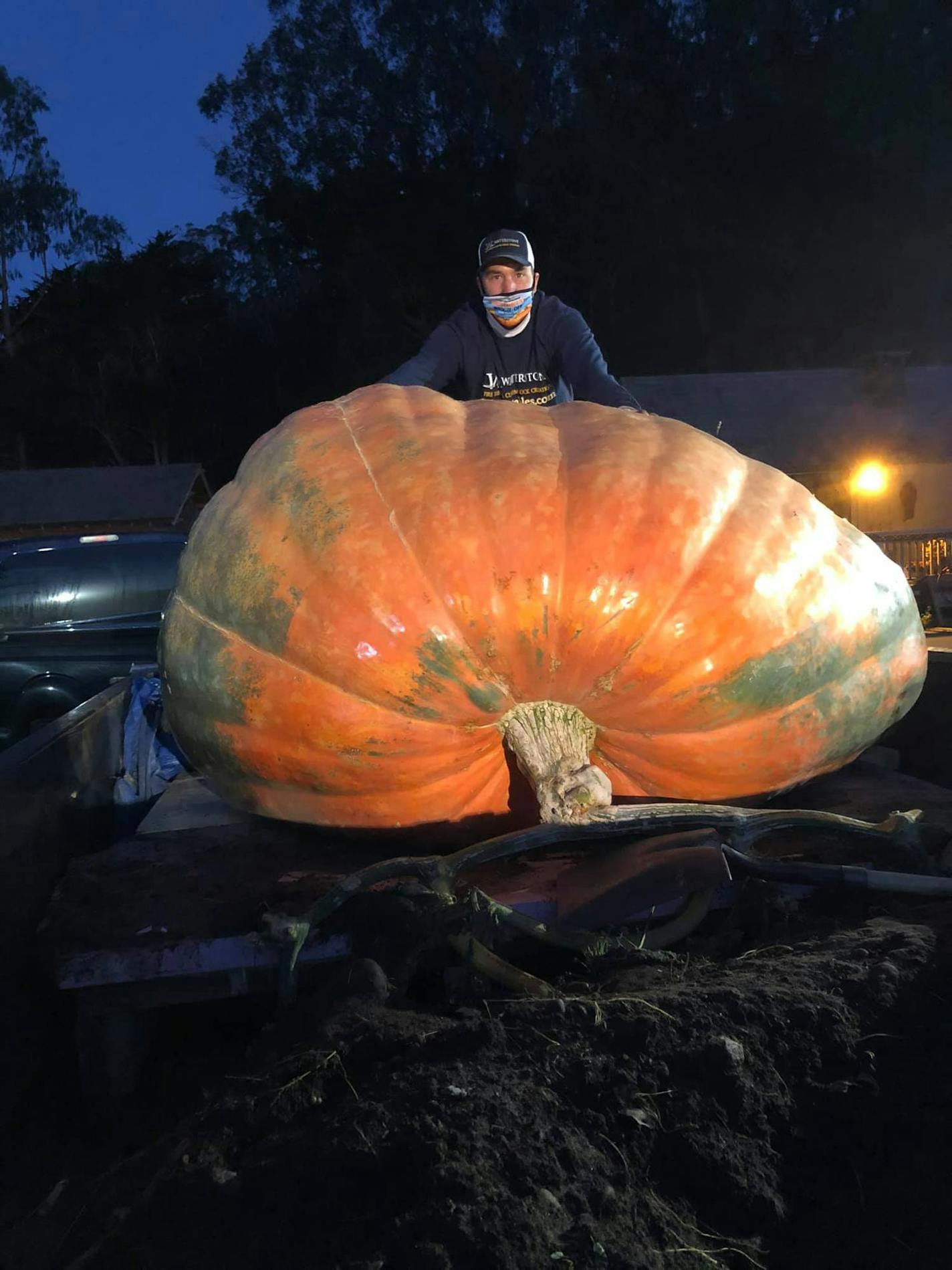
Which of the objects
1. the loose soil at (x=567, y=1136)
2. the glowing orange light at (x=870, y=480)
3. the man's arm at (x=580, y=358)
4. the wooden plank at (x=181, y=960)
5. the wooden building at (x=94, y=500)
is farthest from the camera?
the wooden building at (x=94, y=500)

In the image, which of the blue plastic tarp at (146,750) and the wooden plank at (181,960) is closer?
the wooden plank at (181,960)

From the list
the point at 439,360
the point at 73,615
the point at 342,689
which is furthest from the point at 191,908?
the point at 73,615

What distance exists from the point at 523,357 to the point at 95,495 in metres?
26.1

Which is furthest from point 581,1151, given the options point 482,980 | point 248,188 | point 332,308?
point 248,188

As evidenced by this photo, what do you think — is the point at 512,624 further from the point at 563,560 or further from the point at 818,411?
the point at 818,411

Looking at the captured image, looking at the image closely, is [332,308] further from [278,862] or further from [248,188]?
[278,862]

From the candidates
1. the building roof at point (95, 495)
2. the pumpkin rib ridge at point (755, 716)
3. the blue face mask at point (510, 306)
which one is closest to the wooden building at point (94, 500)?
the building roof at point (95, 495)

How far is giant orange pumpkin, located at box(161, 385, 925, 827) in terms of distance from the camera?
95.3 inches

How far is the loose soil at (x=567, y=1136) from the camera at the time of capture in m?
1.34

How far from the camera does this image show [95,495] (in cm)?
2803

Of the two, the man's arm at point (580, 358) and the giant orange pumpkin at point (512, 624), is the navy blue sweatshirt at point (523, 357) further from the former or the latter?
the giant orange pumpkin at point (512, 624)

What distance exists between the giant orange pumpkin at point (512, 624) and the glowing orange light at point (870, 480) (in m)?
20.6

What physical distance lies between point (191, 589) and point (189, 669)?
0.71 ft

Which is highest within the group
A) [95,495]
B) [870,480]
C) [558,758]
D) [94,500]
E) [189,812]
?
[95,495]
